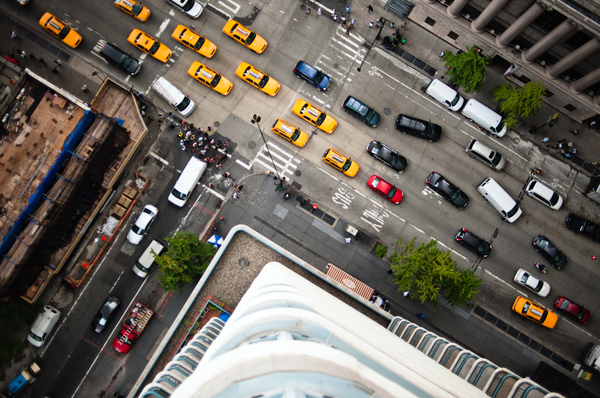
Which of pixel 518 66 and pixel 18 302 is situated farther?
pixel 518 66

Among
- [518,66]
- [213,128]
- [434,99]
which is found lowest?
[213,128]

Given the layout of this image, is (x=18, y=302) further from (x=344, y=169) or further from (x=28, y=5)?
(x=344, y=169)

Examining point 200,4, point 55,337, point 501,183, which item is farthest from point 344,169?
point 55,337

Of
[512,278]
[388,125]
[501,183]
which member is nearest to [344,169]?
[388,125]

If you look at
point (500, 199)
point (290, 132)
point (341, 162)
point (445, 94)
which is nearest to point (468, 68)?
point (445, 94)

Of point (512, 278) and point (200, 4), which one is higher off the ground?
point (200, 4)

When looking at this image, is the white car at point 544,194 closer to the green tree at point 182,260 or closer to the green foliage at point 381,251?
the green foliage at point 381,251

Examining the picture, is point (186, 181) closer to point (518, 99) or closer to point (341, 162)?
point (341, 162)
